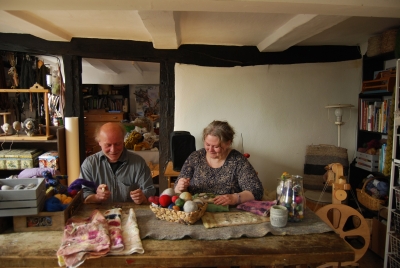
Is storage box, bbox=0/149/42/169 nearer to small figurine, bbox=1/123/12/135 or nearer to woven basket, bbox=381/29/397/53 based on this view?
small figurine, bbox=1/123/12/135

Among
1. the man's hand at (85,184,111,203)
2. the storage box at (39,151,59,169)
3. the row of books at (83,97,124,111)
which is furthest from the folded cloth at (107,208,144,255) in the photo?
the row of books at (83,97,124,111)

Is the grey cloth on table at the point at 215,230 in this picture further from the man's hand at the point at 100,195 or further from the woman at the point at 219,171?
the woman at the point at 219,171

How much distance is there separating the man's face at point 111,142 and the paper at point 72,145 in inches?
57.1

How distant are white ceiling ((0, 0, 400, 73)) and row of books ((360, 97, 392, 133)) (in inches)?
28.8

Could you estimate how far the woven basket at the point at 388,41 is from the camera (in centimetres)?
284

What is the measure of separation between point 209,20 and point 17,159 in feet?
8.47

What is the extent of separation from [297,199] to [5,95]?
3853mm

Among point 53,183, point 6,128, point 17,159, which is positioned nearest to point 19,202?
point 53,183

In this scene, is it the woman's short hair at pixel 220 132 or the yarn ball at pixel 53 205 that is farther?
the woman's short hair at pixel 220 132

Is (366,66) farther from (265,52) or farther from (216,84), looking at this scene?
(216,84)

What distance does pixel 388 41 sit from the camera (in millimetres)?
2914

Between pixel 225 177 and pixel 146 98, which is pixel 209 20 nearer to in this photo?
pixel 225 177

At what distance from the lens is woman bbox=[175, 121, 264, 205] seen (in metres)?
2.03

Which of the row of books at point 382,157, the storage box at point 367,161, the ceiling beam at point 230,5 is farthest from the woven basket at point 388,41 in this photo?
the ceiling beam at point 230,5
